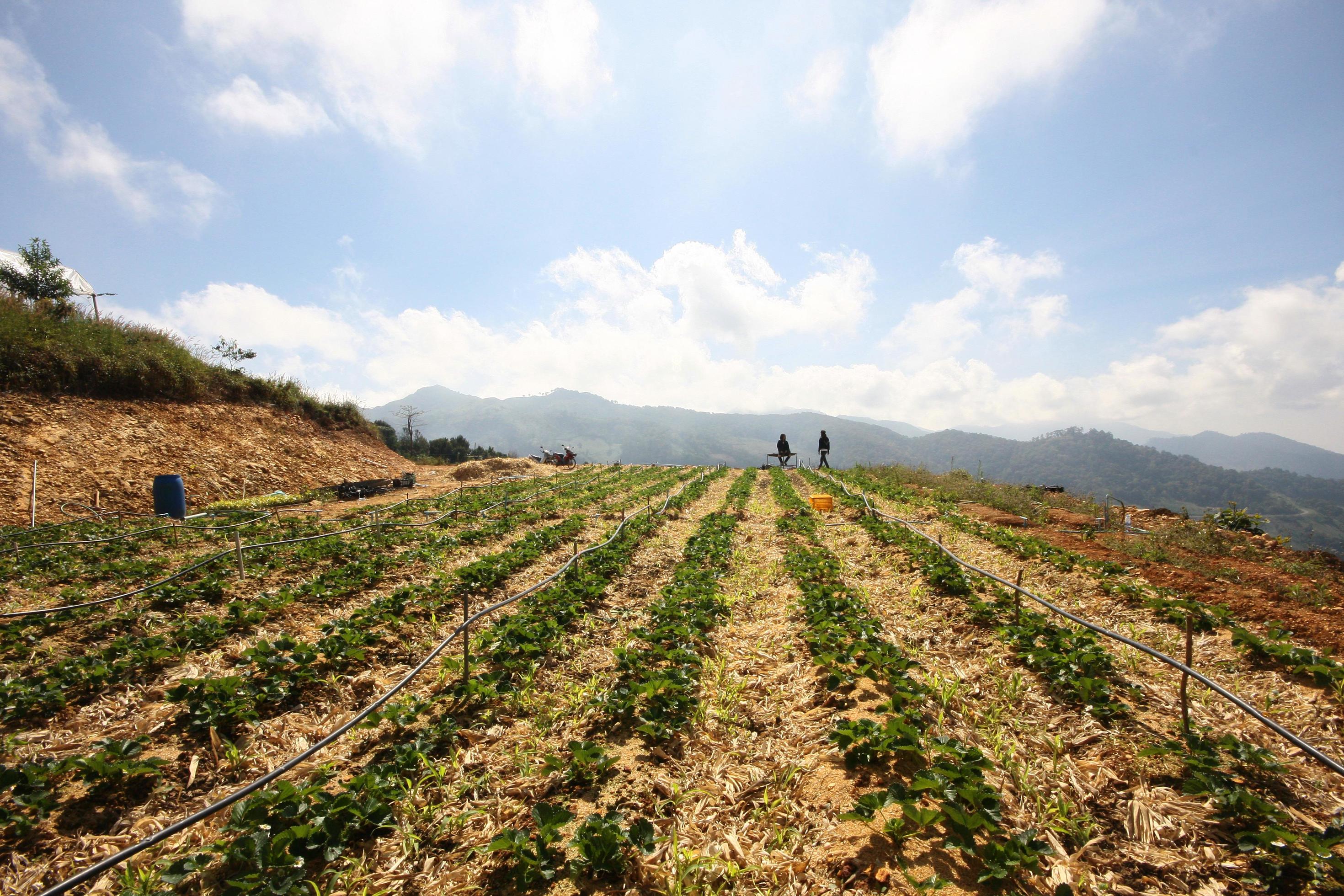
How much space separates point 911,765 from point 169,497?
21.6m

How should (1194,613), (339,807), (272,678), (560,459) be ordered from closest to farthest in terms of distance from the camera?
(339,807)
(272,678)
(1194,613)
(560,459)

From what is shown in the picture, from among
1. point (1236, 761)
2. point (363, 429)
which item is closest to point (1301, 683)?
point (1236, 761)

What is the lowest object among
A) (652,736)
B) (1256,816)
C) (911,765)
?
(652,736)

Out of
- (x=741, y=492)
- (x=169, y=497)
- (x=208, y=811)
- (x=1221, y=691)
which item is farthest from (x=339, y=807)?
(x=741, y=492)

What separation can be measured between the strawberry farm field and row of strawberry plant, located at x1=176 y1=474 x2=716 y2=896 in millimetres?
22

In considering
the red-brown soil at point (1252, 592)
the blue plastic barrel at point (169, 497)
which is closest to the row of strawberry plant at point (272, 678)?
the red-brown soil at point (1252, 592)

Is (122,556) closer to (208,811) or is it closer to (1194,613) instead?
(208,811)

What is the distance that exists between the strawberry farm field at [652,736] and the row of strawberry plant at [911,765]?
3cm

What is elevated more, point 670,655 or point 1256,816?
point 1256,816

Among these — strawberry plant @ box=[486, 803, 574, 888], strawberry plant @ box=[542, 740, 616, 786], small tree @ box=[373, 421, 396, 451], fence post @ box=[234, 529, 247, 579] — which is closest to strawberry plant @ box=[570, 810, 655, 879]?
strawberry plant @ box=[486, 803, 574, 888]

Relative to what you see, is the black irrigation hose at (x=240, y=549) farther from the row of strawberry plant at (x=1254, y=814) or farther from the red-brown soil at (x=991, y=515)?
the red-brown soil at (x=991, y=515)

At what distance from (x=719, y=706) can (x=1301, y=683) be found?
6.02 meters

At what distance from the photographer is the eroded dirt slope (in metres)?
15.2

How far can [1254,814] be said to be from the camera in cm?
323
